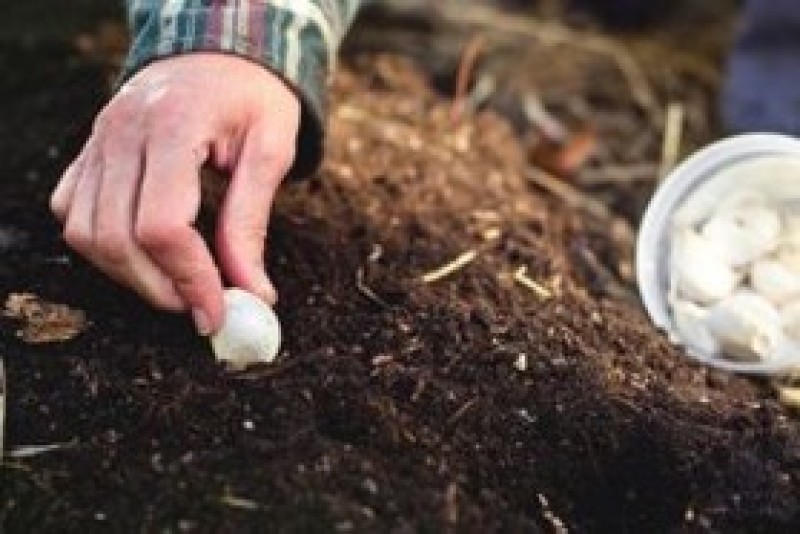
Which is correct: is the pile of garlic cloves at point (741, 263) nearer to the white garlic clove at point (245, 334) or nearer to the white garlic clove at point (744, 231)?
the white garlic clove at point (744, 231)

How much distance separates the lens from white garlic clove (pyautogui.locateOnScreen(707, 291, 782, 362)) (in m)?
1.48

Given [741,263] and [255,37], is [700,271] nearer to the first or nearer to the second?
[741,263]

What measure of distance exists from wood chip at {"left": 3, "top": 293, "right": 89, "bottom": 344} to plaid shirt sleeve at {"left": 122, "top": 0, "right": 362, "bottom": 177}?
0.72ft

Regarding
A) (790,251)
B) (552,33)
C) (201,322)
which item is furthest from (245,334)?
(552,33)


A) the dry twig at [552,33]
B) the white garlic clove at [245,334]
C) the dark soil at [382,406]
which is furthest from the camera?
the dry twig at [552,33]

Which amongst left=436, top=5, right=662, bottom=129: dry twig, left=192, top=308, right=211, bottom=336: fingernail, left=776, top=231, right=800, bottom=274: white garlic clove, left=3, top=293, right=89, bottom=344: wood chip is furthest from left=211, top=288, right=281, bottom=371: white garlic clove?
left=436, top=5, right=662, bottom=129: dry twig

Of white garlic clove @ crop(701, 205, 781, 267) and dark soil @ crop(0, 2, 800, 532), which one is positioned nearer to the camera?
dark soil @ crop(0, 2, 800, 532)

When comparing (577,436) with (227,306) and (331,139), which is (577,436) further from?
(331,139)

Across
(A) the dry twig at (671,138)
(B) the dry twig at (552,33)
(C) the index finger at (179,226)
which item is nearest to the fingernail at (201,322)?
(C) the index finger at (179,226)

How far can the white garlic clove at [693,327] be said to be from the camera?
4.99 ft

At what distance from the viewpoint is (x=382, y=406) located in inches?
49.9

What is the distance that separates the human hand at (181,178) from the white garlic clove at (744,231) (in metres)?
0.45

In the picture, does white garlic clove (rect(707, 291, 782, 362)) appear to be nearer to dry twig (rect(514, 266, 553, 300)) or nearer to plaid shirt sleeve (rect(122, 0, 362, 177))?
dry twig (rect(514, 266, 553, 300))

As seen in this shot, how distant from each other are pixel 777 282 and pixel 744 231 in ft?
0.23
